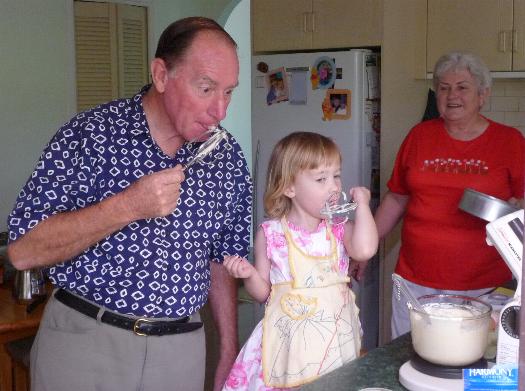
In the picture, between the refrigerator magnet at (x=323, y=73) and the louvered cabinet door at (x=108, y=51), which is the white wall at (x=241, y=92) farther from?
the refrigerator magnet at (x=323, y=73)

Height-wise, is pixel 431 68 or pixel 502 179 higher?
pixel 431 68

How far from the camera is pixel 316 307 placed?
2.03 meters

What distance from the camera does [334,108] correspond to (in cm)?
379

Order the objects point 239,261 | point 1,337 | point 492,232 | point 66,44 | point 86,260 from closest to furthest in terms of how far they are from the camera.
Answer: point 492,232 → point 86,260 → point 239,261 → point 1,337 → point 66,44

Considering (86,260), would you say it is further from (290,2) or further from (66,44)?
(66,44)

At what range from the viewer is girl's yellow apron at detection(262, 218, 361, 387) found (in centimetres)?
200

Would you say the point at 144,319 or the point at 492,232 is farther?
the point at 144,319

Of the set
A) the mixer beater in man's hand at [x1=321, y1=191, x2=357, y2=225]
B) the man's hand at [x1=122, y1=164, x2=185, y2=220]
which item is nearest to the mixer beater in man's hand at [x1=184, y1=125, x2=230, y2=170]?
the man's hand at [x1=122, y1=164, x2=185, y2=220]

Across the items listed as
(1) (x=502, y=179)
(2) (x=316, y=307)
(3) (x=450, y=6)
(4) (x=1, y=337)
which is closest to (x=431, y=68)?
(3) (x=450, y=6)

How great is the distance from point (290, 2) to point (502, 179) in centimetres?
171

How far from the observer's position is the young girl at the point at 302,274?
6.59 ft

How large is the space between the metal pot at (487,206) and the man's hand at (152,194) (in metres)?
0.70

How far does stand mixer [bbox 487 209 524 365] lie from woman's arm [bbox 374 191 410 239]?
4.99 ft

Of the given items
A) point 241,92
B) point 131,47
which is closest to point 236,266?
point 131,47
